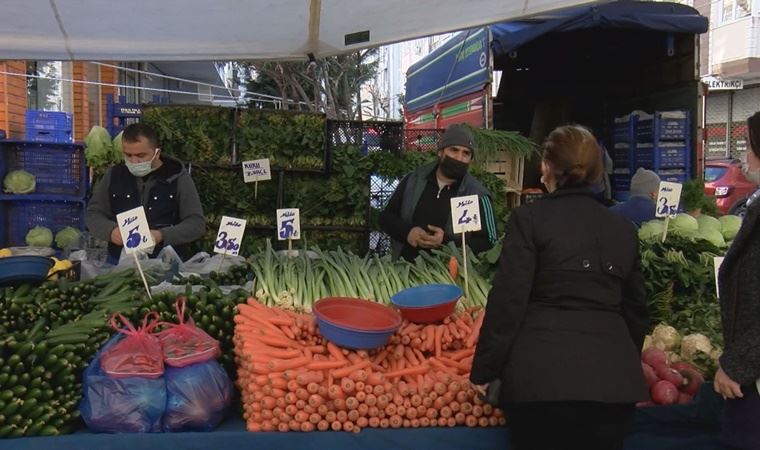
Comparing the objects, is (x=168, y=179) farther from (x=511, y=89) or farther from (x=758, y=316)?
(x=511, y=89)

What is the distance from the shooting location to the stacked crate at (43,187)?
6484 millimetres

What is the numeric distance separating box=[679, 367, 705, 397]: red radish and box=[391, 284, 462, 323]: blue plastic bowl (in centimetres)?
106

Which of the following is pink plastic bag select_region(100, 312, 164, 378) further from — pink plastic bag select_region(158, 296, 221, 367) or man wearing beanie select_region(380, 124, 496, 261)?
man wearing beanie select_region(380, 124, 496, 261)

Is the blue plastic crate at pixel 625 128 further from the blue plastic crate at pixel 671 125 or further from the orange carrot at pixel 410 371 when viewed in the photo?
the orange carrot at pixel 410 371

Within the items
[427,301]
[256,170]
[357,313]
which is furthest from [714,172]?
[357,313]

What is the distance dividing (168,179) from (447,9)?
2.20m

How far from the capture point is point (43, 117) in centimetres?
764

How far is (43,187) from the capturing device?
6.57 metres

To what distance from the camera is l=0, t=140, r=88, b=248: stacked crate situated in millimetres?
6484

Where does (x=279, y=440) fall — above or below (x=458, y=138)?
below

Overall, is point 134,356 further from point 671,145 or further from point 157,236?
point 671,145

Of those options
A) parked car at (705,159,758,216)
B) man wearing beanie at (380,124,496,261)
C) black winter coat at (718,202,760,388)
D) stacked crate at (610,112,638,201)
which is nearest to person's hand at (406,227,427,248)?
man wearing beanie at (380,124,496,261)

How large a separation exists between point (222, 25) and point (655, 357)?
3.51 m

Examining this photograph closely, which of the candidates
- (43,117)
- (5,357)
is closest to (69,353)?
(5,357)
